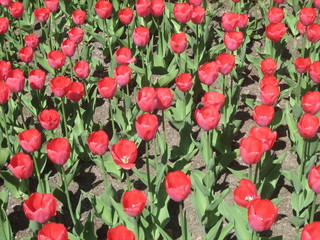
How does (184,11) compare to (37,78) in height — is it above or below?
above

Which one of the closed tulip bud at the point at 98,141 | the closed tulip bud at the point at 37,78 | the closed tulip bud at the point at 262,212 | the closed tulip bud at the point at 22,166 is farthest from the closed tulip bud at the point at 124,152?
the closed tulip bud at the point at 37,78

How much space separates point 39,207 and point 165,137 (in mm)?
1400

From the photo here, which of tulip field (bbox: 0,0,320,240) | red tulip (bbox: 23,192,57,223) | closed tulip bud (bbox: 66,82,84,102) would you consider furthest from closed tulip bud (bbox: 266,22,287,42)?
red tulip (bbox: 23,192,57,223)

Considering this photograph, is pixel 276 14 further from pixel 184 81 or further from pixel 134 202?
pixel 134 202

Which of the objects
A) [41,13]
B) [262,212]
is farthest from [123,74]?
[262,212]

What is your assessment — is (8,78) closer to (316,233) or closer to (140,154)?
(140,154)

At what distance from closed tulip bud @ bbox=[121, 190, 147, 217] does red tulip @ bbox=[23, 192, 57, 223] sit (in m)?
0.35

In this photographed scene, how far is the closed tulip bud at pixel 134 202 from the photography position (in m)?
2.79

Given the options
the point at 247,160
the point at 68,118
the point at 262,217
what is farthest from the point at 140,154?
the point at 262,217

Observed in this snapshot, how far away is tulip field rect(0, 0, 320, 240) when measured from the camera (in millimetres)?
3176

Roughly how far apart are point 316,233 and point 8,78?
2255 millimetres

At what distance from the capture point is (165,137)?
162 inches

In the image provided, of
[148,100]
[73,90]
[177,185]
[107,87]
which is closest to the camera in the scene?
[177,185]

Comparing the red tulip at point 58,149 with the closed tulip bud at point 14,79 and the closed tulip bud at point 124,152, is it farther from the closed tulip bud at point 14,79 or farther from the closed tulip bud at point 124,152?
the closed tulip bud at point 14,79
